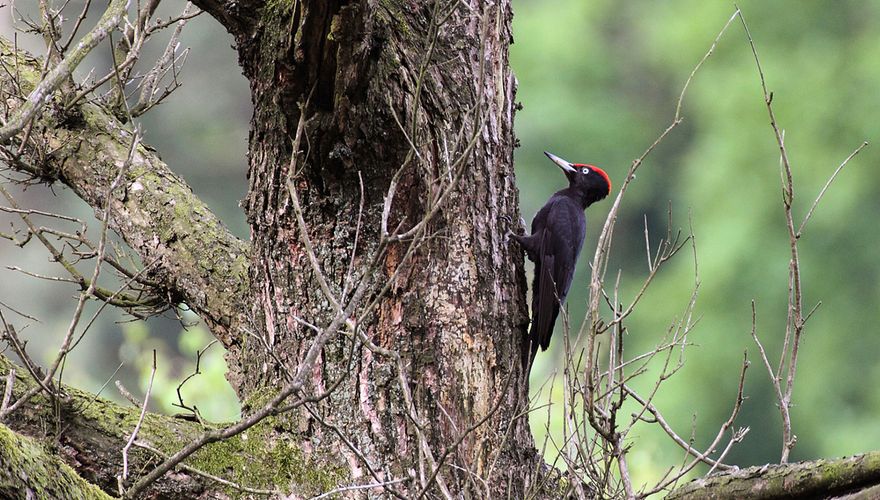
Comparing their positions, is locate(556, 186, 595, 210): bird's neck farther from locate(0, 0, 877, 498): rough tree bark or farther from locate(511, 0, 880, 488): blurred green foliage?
locate(511, 0, 880, 488): blurred green foliage

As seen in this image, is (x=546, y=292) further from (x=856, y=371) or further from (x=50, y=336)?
(x=50, y=336)

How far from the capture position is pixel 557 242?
5121mm

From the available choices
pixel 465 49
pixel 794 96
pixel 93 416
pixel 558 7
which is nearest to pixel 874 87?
pixel 794 96

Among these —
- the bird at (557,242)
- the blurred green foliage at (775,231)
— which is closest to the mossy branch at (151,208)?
the bird at (557,242)

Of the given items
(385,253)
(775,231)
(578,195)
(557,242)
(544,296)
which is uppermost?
(775,231)

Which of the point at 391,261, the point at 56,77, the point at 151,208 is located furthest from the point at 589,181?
the point at 56,77

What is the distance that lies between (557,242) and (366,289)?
2.33 meters

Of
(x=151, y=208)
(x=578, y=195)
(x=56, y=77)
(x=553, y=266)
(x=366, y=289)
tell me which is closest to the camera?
(x=56, y=77)

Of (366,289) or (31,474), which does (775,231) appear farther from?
(31,474)

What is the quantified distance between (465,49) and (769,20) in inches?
540

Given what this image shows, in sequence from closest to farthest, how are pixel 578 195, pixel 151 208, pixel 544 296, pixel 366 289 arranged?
1. pixel 366 289
2. pixel 151 208
3. pixel 544 296
4. pixel 578 195

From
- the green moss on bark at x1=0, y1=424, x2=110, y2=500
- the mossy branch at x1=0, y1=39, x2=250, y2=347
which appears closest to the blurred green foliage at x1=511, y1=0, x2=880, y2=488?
the mossy branch at x1=0, y1=39, x2=250, y2=347

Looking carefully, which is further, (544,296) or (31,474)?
(544,296)

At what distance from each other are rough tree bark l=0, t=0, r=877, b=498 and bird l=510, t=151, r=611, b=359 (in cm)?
81
